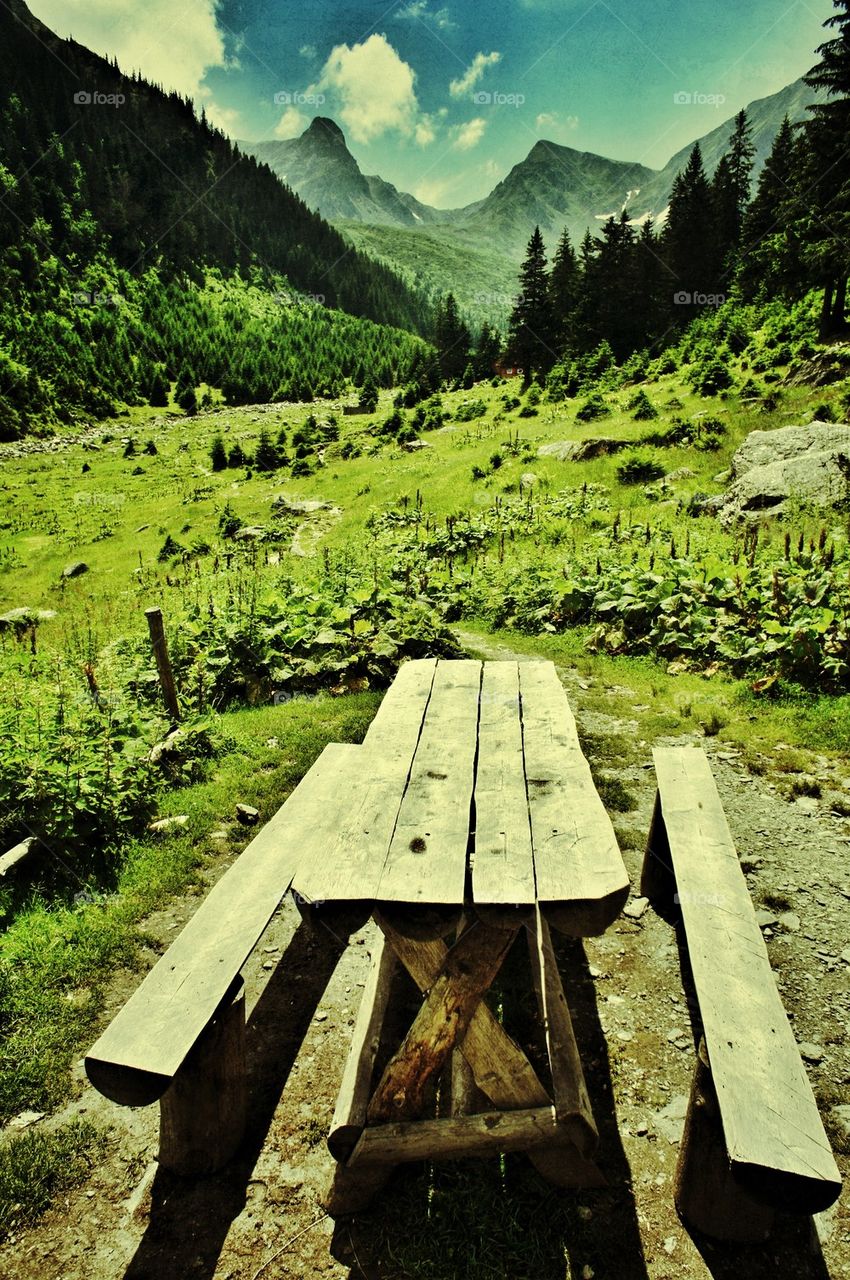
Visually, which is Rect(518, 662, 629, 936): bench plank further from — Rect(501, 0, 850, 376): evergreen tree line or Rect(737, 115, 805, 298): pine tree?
Rect(737, 115, 805, 298): pine tree

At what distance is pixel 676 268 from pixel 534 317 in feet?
34.5

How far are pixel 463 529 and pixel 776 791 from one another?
1354cm

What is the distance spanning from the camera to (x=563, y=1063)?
9.07 ft

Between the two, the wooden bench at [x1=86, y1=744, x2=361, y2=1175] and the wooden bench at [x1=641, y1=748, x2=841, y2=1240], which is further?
the wooden bench at [x1=86, y1=744, x2=361, y2=1175]

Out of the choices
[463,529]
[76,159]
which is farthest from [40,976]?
[76,159]

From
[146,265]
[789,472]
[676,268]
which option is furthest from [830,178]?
[146,265]

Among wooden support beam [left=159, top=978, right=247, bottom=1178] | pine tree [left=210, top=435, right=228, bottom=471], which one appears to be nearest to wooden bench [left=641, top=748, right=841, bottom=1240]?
wooden support beam [left=159, top=978, right=247, bottom=1178]

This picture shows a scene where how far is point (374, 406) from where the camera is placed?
64.0 meters

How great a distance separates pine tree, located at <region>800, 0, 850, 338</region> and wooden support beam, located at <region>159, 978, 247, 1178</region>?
29534mm

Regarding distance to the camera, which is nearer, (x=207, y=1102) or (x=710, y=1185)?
(x=710, y=1185)

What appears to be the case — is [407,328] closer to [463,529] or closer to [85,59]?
[85,59]

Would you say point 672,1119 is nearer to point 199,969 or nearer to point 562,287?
point 199,969

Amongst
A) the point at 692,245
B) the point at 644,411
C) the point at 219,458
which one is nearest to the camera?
the point at 644,411

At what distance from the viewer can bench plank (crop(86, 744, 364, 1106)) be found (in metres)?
2.21
